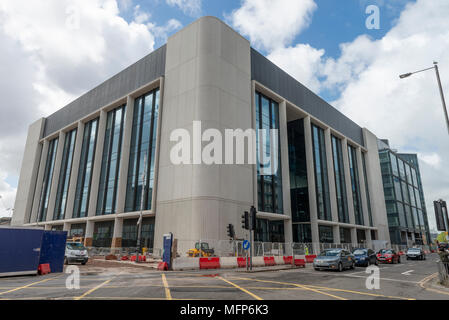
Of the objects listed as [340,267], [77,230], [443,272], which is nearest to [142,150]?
[77,230]

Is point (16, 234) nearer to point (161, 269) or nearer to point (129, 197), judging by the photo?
point (161, 269)

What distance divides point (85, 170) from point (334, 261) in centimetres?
3947

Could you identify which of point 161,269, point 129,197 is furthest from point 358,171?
point 161,269

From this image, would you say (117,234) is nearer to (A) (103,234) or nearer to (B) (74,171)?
(A) (103,234)

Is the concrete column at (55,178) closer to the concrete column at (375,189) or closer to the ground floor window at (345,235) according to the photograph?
the ground floor window at (345,235)

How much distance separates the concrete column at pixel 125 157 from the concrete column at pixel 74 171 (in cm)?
1256

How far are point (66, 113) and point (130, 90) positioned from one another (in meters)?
20.2

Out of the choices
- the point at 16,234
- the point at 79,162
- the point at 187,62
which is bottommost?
the point at 16,234

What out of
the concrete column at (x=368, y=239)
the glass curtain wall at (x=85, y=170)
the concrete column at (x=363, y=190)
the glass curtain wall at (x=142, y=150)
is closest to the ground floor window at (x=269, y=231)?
the glass curtain wall at (x=142, y=150)

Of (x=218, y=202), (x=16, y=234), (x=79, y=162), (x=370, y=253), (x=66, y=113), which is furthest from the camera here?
(x=66, y=113)

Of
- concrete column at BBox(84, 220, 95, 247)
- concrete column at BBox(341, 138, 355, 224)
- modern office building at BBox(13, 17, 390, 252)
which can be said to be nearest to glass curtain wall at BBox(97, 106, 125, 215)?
modern office building at BBox(13, 17, 390, 252)

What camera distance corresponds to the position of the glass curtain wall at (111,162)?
3853 centimetres

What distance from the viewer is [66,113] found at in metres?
53.6

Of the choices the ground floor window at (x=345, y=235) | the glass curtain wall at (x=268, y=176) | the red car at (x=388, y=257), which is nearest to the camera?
the red car at (x=388, y=257)
